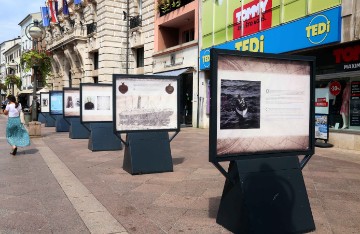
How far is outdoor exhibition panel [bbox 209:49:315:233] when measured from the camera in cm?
342

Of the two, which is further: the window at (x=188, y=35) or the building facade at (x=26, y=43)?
the building facade at (x=26, y=43)

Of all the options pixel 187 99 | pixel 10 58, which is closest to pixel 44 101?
pixel 187 99

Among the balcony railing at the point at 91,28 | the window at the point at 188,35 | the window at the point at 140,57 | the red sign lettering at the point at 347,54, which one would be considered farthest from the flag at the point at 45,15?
the red sign lettering at the point at 347,54

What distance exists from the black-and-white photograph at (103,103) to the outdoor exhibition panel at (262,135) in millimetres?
6931

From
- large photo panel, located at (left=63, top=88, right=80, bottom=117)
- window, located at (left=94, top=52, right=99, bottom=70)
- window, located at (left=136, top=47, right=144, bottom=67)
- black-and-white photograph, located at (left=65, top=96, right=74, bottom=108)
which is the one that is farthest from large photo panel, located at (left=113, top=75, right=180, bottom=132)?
window, located at (left=94, top=52, right=99, bottom=70)

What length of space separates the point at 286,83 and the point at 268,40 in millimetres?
10123

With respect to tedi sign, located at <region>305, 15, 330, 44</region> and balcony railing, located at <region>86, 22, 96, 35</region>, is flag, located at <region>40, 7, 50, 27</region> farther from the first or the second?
tedi sign, located at <region>305, 15, 330, 44</region>

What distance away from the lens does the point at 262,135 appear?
3.66 metres

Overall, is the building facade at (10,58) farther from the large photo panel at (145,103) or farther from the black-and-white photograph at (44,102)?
the large photo panel at (145,103)

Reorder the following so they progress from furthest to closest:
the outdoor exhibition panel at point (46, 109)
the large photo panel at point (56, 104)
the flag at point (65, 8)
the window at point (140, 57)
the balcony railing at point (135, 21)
A: the flag at point (65, 8) → the window at point (140, 57) → the balcony railing at point (135, 21) → the outdoor exhibition panel at point (46, 109) → the large photo panel at point (56, 104)

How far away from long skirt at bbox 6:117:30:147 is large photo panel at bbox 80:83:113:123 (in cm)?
162

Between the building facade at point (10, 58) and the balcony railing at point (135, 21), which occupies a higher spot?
the building facade at point (10, 58)

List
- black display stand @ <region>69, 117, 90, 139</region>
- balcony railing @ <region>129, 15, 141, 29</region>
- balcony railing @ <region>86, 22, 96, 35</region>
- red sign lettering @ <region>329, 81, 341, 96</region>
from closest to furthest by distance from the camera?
red sign lettering @ <region>329, 81, 341, 96</region>, black display stand @ <region>69, 117, 90, 139</region>, balcony railing @ <region>129, 15, 141, 29</region>, balcony railing @ <region>86, 22, 96, 35</region>

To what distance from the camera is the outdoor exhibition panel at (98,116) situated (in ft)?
32.4
